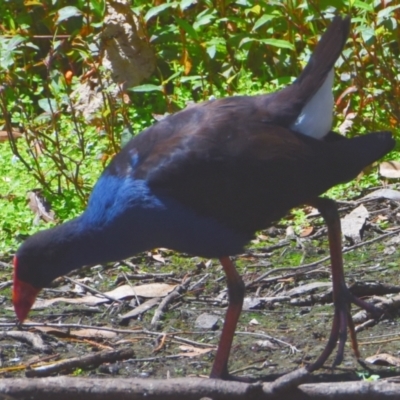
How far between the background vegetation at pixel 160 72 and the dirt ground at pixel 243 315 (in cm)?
63

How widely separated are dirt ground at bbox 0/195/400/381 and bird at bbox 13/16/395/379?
0.68ft

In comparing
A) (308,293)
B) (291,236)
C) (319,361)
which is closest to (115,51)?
(291,236)

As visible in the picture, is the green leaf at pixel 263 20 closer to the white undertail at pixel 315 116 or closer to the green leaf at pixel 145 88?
the green leaf at pixel 145 88

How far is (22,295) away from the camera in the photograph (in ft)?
12.3

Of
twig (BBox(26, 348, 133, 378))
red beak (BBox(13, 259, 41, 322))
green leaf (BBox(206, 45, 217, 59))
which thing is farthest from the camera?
green leaf (BBox(206, 45, 217, 59))

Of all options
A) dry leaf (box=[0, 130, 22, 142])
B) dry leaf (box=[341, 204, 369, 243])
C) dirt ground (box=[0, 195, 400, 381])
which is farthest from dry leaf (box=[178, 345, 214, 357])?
dry leaf (box=[0, 130, 22, 142])

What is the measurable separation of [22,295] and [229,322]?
820 millimetres

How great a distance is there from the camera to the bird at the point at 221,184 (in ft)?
11.4

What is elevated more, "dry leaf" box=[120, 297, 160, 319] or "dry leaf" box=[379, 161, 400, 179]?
"dry leaf" box=[379, 161, 400, 179]

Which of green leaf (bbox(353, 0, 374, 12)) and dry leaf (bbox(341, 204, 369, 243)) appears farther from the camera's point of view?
green leaf (bbox(353, 0, 374, 12))

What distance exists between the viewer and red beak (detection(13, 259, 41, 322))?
12.2ft

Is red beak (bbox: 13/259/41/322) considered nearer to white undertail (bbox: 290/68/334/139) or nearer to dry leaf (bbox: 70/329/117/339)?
dry leaf (bbox: 70/329/117/339)

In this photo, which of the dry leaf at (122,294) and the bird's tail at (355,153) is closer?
the bird's tail at (355,153)

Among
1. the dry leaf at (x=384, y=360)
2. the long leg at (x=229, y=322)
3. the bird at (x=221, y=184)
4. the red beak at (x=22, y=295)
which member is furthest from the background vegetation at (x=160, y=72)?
the dry leaf at (x=384, y=360)
